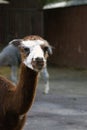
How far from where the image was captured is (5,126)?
7.62 metres

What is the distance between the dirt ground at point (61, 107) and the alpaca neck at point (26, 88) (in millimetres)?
4740

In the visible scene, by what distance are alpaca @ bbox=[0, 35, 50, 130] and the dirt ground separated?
454 centimetres

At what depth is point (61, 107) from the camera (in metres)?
15.6

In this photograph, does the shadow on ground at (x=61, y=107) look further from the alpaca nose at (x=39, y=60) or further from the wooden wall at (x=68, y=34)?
the wooden wall at (x=68, y=34)

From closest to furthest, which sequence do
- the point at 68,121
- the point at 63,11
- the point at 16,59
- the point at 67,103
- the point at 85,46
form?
the point at 68,121, the point at 67,103, the point at 16,59, the point at 85,46, the point at 63,11

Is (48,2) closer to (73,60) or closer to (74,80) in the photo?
(73,60)

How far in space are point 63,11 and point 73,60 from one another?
9.58 feet

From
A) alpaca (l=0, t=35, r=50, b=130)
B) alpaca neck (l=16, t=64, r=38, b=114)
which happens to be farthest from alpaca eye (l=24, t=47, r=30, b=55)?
alpaca neck (l=16, t=64, r=38, b=114)

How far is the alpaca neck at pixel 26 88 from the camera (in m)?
7.34

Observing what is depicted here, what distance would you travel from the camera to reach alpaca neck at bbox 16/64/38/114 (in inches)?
289

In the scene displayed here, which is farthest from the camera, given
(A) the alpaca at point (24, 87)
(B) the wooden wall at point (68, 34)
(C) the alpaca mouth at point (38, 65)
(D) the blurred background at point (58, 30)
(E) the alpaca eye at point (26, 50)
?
(B) the wooden wall at point (68, 34)

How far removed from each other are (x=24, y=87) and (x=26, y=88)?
0.08ft

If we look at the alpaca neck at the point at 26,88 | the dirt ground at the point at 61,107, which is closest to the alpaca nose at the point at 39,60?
the alpaca neck at the point at 26,88

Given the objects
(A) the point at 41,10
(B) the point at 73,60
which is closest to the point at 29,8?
(A) the point at 41,10
